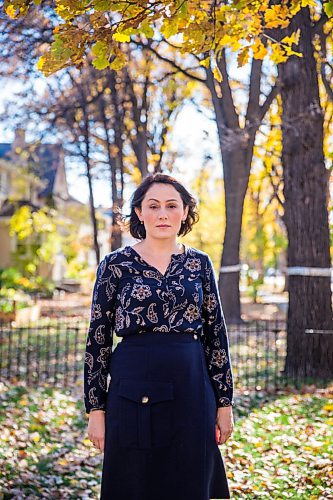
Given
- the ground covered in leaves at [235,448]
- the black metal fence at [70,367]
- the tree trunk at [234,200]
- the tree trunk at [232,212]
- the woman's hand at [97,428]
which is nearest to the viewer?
the woman's hand at [97,428]

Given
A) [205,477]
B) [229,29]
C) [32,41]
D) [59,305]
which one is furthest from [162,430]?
[59,305]

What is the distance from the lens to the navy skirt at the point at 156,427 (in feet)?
10.6

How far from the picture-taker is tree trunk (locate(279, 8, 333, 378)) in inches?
392

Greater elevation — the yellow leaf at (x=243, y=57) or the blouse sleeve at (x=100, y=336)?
the yellow leaf at (x=243, y=57)

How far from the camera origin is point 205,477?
331 centimetres

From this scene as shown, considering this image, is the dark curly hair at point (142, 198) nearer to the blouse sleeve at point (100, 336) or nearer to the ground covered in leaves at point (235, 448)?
the blouse sleeve at point (100, 336)

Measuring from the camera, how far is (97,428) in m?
3.38

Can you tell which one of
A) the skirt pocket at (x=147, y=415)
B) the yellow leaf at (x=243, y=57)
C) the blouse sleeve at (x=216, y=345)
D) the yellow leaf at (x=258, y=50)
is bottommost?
the skirt pocket at (x=147, y=415)

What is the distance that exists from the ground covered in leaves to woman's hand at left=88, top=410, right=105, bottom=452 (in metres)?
2.20

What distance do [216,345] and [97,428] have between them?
2.38ft

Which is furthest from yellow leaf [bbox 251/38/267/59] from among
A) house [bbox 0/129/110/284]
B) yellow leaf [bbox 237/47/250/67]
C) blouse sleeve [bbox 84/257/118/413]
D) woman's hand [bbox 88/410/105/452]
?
house [bbox 0/129/110/284]

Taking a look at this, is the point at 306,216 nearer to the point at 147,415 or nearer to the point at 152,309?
the point at 152,309

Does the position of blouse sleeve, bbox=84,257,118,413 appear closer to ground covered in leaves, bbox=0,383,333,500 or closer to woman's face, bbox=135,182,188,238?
woman's face, bbox=135,182,188,238

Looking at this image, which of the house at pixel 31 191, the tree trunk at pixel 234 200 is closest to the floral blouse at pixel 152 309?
the tree trunk at pixel 234 200
